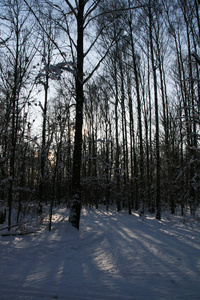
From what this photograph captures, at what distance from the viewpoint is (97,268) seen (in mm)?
3172

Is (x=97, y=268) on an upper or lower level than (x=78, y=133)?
lower

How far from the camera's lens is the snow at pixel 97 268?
2.40 m

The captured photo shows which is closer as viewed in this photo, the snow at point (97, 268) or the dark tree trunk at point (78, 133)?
the snow at point (97, 268)

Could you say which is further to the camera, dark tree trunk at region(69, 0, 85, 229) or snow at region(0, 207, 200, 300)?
dark tree trunk at region(69, 0, 85, 229)

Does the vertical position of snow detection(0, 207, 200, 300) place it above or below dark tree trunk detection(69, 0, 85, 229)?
below

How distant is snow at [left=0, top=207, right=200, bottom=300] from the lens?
2400 millimetres

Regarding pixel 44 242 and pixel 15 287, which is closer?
pixel 15 287

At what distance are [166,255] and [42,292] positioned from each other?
2.59 m

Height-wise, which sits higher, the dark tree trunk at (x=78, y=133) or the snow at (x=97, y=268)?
the dark tree trunk at (x=78, y=133)

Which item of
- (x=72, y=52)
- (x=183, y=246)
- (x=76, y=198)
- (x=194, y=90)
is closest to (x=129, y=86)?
(x=194, y=90)

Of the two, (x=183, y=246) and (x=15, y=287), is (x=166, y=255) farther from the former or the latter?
(x=15, y=287)

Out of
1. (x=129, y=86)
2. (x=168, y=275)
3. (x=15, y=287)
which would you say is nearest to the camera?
(x=15, y=287)

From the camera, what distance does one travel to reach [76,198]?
591 centimetres

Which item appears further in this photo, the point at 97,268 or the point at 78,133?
the point at 78,133
